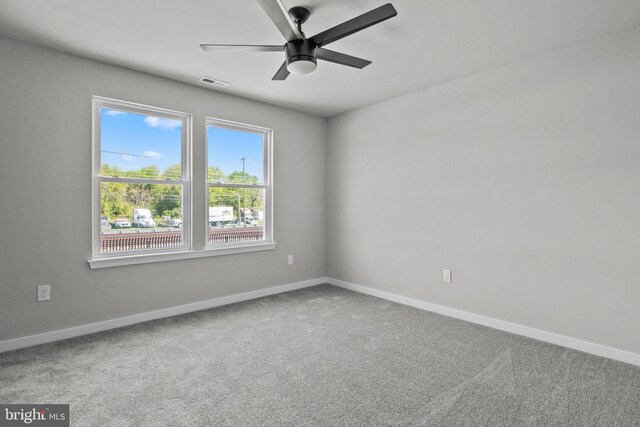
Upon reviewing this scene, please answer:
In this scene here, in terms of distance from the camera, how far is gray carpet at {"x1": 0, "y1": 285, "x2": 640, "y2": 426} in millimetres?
1861

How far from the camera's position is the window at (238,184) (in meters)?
3.91

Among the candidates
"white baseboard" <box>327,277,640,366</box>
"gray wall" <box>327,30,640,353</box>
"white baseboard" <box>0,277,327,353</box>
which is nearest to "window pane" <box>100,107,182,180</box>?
"white baseboard" <box>0,277,327,353</box>

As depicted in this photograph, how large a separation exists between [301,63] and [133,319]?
9.28 ft

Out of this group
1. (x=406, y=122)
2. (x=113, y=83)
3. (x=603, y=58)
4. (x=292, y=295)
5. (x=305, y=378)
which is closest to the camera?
(x=305, y=378)

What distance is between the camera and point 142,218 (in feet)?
11.2

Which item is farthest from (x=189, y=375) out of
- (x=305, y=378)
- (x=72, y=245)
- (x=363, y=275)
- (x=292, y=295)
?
(x=363, y=275)

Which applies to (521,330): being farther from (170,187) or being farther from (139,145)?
(139,145)

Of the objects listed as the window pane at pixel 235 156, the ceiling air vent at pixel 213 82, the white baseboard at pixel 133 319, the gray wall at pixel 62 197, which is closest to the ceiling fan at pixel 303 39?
the ceiling air vent at pixel 213 82

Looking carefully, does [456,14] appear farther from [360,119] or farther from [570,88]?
[360,119]

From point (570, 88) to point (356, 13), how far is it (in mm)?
1888

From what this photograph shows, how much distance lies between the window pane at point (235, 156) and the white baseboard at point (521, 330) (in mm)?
2151

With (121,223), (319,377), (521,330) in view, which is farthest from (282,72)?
(521,330)

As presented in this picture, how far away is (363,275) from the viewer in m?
4.49

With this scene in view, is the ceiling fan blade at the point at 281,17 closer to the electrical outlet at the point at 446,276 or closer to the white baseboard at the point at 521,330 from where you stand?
the electrical outlet at the point at 446,276
